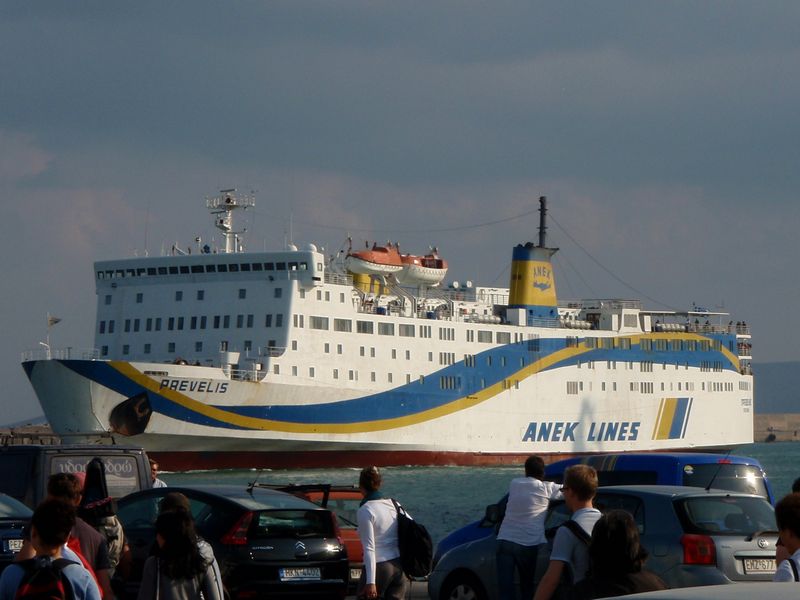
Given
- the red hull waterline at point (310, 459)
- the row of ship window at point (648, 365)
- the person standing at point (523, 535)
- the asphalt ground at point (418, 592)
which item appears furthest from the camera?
the row of ship window at point (648, 365)

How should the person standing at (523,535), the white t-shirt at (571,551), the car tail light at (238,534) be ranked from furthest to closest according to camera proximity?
the car tail light at (238,534) < the person standing at (523,535) < the white t-shirt at (571,551)

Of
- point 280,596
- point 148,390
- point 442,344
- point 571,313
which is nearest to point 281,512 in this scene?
point 280,596

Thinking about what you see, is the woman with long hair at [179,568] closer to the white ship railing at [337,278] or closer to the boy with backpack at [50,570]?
the boy with backpack at [50,570]

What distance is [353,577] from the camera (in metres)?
12.3

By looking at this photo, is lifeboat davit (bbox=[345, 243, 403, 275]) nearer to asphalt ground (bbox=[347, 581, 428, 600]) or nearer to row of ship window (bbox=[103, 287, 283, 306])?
row of ship window (bbox=[103, 287, 283, 306])

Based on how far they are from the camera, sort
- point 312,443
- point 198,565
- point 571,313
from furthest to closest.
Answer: point 571,313, point 312,443, point 198,565

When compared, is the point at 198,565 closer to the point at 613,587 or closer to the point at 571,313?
the point at 613,587

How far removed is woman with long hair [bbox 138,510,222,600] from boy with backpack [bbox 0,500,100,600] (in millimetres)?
704

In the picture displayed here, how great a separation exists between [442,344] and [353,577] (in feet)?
124

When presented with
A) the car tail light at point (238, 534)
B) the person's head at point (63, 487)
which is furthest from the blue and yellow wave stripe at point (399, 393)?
the person's head at point (63, 487)

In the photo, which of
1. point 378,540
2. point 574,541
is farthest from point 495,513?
point 574,541

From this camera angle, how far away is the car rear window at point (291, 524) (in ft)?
33.8

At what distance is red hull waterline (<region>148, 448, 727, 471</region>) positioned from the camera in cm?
4259

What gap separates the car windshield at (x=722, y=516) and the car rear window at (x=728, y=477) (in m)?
3.33
